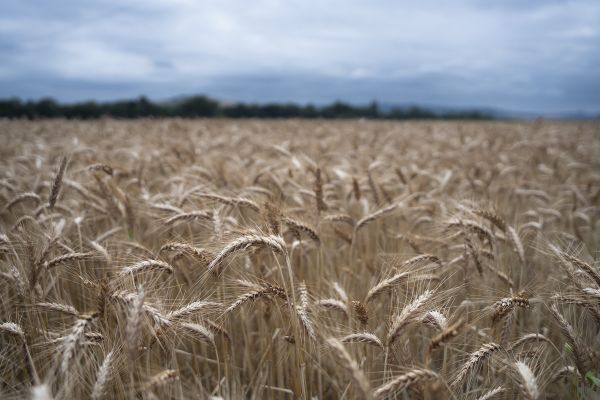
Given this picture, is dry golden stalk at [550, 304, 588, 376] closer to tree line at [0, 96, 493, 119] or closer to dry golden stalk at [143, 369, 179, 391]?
dry golden stalk at [143, 369, 179, 391]

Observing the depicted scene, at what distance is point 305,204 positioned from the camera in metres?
3.96

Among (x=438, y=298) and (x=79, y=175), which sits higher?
(x=79, y=175)

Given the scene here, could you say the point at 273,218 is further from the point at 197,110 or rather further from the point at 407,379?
the point at 197,110

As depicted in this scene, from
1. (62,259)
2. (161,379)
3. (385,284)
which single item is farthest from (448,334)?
(62,259)

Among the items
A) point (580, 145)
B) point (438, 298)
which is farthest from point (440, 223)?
point (580, 145)

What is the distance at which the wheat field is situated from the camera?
1684 mm

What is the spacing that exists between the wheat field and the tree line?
88.5 feet

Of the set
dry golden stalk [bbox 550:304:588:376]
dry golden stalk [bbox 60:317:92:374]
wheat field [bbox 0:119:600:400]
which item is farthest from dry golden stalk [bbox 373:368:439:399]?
dry golden stalk [bbox 60:317:92:374]

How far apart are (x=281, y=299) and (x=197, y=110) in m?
43.3

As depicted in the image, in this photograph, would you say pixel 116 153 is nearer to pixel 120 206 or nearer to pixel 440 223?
pixel 120 206

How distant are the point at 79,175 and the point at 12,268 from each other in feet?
9.23

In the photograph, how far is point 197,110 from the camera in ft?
140

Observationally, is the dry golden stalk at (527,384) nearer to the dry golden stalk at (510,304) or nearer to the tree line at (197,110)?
the dry golden stalk at (510,304)

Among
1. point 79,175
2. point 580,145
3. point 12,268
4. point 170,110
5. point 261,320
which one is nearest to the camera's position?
point 12,268
